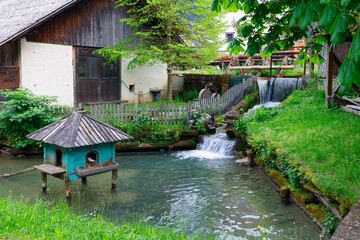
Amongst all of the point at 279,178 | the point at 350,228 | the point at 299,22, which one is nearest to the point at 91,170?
the point at 279,178

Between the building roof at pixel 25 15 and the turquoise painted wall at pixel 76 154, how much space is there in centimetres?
651

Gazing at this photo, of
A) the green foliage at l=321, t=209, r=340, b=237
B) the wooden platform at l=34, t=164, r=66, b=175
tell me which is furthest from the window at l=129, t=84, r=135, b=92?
the green foliage at l=321, t=209, r=340, b=237

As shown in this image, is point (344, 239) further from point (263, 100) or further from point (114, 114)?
point (263, 100)

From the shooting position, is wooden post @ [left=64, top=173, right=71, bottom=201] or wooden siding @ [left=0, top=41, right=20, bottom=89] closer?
wooden post @ [left=64, top=173, right=71, bottom=201]

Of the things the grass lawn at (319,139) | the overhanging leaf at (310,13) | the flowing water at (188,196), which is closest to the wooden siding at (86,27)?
the flowing water at (188,196)

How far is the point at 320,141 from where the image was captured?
29.3 ft

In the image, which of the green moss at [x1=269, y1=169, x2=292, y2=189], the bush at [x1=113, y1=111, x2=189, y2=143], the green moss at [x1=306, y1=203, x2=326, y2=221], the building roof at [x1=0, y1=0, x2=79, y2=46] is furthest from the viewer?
the bush at [x1=113, y1=111, x2=189, y2=143]

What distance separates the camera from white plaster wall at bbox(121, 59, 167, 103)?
20.4 m

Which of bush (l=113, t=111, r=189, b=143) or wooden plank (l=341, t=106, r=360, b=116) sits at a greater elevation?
wooden plank (l=341, t=106, r=360, b=116)

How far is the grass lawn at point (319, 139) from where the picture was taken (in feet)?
21.7

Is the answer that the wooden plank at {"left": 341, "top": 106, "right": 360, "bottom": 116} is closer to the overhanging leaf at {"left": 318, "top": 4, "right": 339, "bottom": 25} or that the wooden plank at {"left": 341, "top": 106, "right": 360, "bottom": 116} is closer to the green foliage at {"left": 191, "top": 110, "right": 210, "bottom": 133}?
the green foliage at {"left": 191, "top": 110, "right": 210, "bottom": 133}

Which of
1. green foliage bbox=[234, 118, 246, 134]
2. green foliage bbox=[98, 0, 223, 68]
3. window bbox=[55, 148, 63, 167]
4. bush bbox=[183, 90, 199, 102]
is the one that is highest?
green foliage bbox=[98, 0, 223, 68]

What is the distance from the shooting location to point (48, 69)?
1639 cm

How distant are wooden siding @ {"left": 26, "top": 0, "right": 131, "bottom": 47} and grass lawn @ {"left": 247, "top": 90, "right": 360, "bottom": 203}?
9.82 metres
